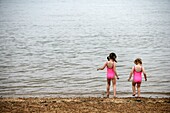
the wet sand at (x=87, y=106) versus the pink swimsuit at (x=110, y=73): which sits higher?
the pink swimsuit at (x=110, y=73)

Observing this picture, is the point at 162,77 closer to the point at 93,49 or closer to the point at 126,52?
the point at 126,52

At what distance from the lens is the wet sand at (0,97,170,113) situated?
29.2ft

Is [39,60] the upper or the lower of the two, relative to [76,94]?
upper

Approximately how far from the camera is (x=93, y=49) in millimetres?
26406

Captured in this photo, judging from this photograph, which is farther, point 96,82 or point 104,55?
point 104,55

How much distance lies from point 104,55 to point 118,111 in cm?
1479

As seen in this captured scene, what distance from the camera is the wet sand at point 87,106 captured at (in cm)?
891

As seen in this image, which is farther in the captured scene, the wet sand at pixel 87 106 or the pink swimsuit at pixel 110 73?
the pink swimsuit at pixel 110 73

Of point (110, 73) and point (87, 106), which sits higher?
point (110, 73)

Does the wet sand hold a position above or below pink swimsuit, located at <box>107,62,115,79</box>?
below

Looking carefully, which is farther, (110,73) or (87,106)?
(110,73)

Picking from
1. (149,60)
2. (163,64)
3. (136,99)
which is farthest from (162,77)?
(136,99)

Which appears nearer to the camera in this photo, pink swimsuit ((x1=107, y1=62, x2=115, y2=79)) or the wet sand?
the wet sand

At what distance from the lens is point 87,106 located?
9.35 metres
